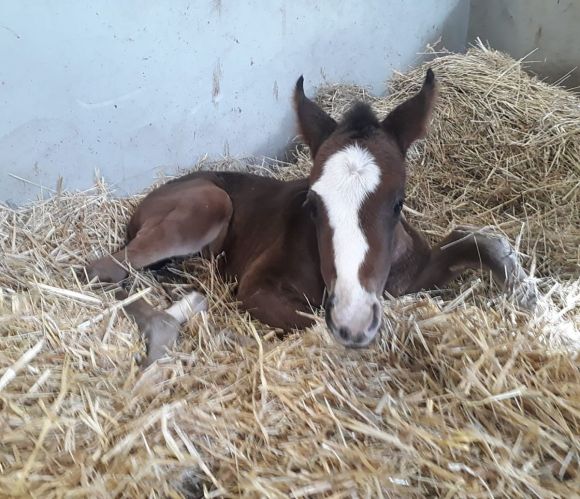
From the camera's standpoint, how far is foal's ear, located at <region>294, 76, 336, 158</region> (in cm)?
249

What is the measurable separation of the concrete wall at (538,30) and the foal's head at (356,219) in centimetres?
325

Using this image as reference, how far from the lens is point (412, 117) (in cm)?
230

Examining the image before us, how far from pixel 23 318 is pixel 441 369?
54.6 inches

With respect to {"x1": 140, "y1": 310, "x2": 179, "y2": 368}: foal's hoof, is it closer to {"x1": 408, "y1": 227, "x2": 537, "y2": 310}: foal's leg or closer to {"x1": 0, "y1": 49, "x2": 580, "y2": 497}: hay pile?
{"x1": 0, "y1": 49, "x2": 580, "y2": 497}: hay pile

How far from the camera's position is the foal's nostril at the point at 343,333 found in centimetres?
182

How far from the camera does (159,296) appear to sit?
2701mm

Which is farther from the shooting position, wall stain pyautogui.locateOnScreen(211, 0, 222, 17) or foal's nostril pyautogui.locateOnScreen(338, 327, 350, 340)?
wall stain pyautogui.locateOnScreen(211, 0, 222, 17)

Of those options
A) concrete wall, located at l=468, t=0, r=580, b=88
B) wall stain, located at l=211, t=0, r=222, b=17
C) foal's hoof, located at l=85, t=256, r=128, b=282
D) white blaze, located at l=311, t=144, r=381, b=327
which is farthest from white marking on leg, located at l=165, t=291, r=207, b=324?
concrete wall, located at l=468, t=0, r=580, b=88

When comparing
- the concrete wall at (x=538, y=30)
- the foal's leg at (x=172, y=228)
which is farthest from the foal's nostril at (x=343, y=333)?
the concrete wall at (x=538, y=30)

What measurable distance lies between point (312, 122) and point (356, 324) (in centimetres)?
107

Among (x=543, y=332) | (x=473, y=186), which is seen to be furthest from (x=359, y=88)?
(x=543, y=332)

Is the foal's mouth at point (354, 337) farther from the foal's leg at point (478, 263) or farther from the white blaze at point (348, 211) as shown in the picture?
the foal's leg at point (478, 263)

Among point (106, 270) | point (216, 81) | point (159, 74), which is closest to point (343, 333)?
point (106, 270)

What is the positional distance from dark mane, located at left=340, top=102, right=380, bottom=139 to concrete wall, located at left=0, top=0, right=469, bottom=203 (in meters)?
1.48
